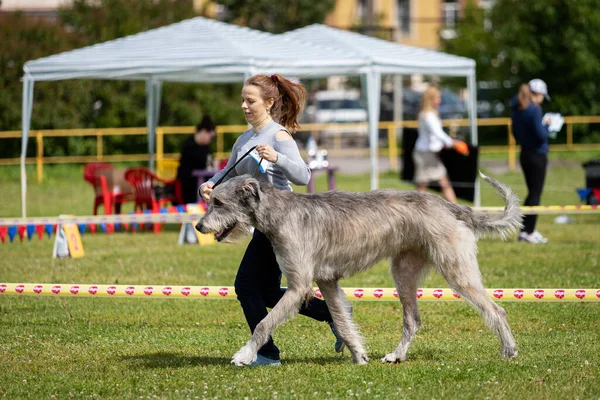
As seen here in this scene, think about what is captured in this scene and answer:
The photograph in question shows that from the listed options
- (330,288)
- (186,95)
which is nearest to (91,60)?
(330,288)

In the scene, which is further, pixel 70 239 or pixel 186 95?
pixel 186 95

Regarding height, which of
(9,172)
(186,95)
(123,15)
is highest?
(123,15)

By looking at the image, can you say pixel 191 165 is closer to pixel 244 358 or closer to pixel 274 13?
pixel 244 358

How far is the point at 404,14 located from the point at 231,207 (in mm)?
43935

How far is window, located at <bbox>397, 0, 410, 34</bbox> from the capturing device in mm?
48375

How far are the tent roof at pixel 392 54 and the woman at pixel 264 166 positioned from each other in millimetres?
9822

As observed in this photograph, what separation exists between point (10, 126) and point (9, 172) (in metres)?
1.51

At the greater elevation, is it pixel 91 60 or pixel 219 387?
pixel 91 60

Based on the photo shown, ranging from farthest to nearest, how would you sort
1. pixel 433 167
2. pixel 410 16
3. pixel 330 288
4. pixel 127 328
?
1. pixel 410 16
2. pixel 433 167
3. pixel 127 328
4. pixel 330 288

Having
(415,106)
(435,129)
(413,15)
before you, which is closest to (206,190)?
(435,129)

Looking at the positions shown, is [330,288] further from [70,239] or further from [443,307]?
[70,239]

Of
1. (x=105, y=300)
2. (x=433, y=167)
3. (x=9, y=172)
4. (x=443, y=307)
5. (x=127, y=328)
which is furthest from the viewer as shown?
(x=9, y=172)

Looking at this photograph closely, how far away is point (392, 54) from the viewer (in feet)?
55.7

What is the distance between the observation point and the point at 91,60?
614 inches
